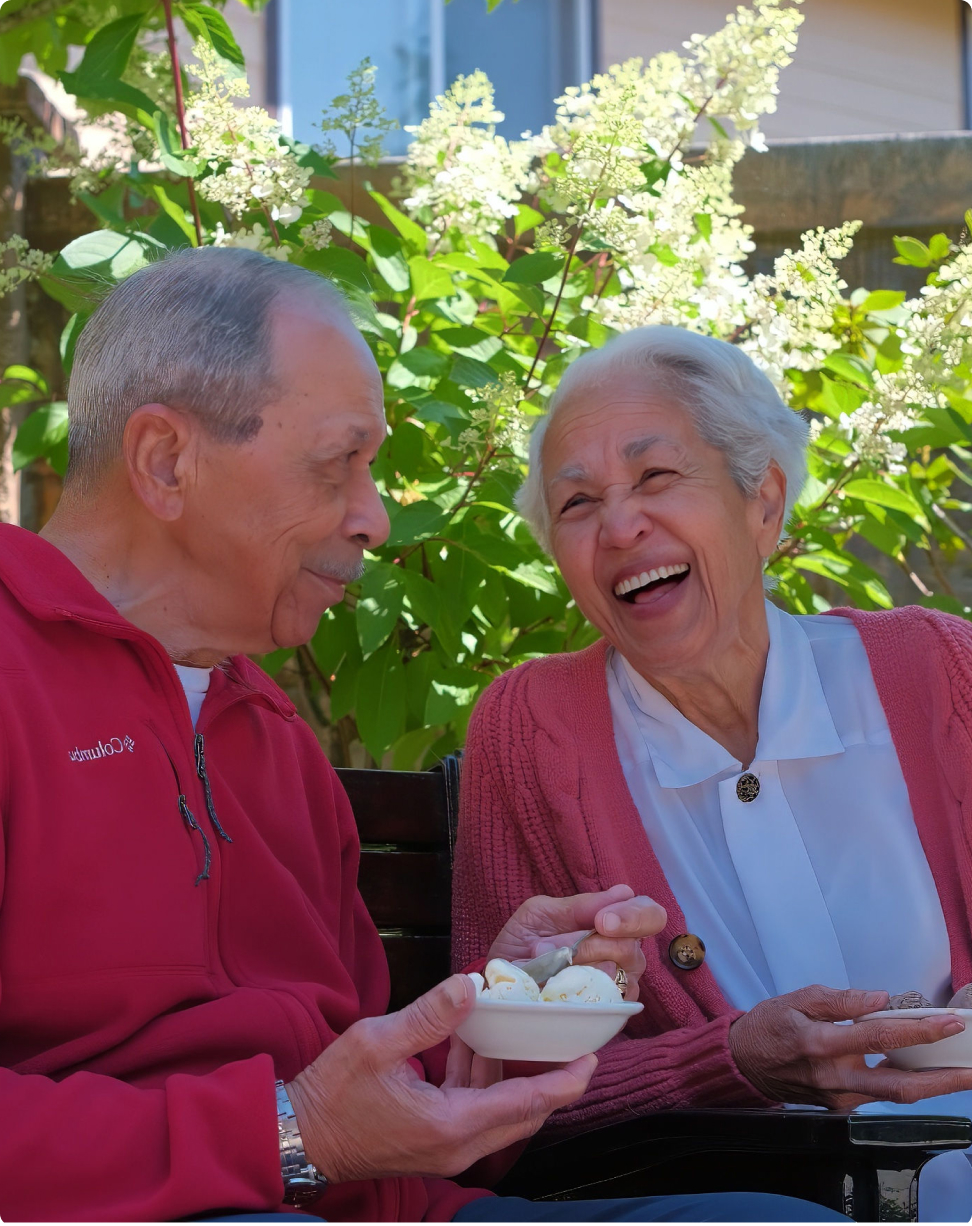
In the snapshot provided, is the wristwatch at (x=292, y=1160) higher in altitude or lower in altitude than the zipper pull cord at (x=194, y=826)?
lower

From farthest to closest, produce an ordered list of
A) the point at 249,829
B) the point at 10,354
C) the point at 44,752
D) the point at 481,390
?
the point at 10,354 < the point at 481,390 < the point at 249,829 < the point at 44,752

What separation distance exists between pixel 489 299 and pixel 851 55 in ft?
15.2

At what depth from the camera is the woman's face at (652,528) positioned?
2.29 m

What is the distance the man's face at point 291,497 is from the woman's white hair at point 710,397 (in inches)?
26.8

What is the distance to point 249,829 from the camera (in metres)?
1.76

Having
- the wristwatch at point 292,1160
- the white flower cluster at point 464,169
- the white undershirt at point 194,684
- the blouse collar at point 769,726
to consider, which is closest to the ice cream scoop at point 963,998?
the blouse collar at point 769,726

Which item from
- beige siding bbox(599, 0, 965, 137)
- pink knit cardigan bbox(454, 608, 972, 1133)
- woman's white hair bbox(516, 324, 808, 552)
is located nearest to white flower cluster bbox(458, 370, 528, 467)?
woman's white hair bbox(516, 324, 808, 552)

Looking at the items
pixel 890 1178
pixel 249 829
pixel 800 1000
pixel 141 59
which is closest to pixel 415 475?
pixel 141 59

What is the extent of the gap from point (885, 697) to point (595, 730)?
508 millimetres

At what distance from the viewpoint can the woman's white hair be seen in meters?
2.37

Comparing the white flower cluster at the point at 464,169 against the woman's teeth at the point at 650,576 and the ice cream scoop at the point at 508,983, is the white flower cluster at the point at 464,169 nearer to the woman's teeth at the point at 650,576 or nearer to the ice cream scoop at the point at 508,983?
the woman's teeth at the point at 650,576

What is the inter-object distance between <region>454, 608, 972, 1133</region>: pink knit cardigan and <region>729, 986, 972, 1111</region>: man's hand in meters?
0.17

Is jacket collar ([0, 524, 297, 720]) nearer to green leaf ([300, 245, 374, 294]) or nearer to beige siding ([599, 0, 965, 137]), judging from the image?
green leaf ([300, 245, 374, 294])

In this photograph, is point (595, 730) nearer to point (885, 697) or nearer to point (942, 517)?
point (885, 697)
